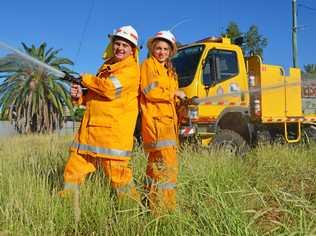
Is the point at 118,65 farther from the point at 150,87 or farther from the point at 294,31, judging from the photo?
the point at 294,31

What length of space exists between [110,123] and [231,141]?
5046 mm

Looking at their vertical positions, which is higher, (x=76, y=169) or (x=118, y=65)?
(x=118, y=65)

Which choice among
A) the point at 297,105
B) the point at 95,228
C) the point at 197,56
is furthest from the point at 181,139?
the point at 95,228

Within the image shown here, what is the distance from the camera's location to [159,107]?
4.48m

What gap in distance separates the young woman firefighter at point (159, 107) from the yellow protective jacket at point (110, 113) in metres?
0.13

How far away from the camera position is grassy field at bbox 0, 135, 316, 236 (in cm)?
328

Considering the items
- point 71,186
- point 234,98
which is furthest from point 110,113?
point 234,98

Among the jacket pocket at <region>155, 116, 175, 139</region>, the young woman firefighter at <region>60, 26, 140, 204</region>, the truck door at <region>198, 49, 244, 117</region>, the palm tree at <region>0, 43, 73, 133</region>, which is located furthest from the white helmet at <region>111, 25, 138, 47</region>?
the palm tree at <region>0, 43, 73, 133</region>

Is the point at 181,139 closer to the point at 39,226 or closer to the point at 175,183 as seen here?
the point at 175,183

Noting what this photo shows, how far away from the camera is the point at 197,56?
9000mm

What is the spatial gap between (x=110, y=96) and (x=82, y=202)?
3.03 feet

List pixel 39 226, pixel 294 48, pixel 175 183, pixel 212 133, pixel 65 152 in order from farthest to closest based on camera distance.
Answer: pixel 294 48
pixel 212 133
pixel 65 152
pixel 175 183
pixel 39 226

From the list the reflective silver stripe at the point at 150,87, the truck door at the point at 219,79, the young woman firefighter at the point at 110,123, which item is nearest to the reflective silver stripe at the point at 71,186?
the young woman firefighter at the point at 110,123

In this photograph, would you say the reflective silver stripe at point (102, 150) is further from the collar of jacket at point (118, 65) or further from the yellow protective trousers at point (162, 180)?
the collar of jacket at point (118, 65)
